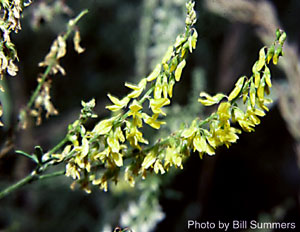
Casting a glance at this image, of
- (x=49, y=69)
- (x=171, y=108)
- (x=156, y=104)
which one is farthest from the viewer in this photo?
(x=171, y=108)

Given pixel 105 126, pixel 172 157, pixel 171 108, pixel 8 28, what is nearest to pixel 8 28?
pixel 8 28

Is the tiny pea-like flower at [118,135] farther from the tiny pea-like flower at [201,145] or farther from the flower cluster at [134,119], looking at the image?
the tiny pea-like flower at [201,145]

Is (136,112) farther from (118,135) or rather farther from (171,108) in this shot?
(171,108)

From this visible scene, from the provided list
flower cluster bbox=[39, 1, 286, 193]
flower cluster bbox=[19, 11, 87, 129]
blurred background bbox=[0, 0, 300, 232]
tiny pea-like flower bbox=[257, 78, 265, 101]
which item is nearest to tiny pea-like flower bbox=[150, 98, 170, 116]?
flower cluster bbox=[39, 1, 286, 193]

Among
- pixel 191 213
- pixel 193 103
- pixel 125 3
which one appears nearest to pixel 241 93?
pixel 193 103

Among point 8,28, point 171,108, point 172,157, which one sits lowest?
point 172,157

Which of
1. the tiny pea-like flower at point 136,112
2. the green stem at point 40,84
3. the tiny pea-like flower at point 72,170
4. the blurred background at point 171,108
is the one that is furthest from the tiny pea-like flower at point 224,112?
the blurred background at point 171,108

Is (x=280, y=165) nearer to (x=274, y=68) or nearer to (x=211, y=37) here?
(x=274, y=68)

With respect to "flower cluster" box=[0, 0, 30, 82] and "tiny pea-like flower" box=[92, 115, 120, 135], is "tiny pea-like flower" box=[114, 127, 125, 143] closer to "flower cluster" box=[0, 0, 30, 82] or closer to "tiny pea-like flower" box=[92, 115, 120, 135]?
"tiny pea-like flower" box=[92, 115, 120, 135]
